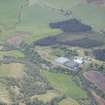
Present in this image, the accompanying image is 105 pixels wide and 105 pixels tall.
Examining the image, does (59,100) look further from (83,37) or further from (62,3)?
(62,3)

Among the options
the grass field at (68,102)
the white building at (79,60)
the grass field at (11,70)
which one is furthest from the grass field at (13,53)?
the grass field at (68,102)

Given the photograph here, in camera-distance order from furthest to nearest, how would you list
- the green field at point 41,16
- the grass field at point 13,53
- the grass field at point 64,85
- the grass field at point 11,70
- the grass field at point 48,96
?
the green field at point 41,16 → the grass field at point 13,53 → the grass field at point 11,70 → the grass field at point 64,85 → the grass field at point 48,96

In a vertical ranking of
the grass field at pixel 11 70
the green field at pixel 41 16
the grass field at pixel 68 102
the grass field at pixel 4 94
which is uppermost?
the green field at pixel 41 16

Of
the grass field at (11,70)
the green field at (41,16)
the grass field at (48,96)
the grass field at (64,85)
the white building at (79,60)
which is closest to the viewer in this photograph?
the grass field at (48,96)

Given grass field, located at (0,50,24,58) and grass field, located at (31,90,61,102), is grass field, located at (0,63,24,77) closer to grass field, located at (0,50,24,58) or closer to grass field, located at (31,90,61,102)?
grass field, located at (0,50,24,58)

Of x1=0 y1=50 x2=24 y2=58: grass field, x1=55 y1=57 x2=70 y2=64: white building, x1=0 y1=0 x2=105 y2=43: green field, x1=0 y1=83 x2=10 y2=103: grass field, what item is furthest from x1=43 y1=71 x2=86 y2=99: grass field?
x1=0 y1=0 x2=105 y2=43: green field

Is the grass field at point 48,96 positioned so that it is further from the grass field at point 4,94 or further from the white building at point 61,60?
the white building at point 61,60
